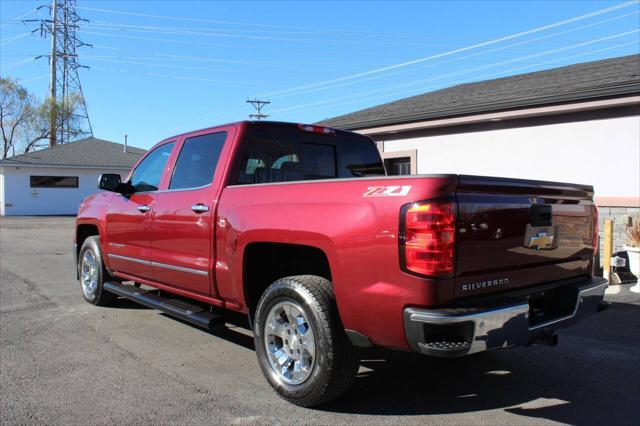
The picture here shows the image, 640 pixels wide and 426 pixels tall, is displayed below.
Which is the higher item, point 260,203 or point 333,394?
point 260,203

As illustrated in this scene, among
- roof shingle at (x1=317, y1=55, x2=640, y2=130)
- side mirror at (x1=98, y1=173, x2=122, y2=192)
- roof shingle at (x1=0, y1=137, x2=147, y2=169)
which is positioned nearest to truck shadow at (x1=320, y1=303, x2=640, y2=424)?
side mirror at (x1=98, y1=173, x2=122, y2=192)

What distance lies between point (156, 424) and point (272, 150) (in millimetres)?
2458

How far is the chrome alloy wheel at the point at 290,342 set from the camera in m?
3.60

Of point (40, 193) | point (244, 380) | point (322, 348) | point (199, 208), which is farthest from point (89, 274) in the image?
point (40, 193)

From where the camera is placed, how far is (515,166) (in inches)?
402

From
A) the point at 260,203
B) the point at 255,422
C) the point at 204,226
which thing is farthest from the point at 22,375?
the point at 260,203

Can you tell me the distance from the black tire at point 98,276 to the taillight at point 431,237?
4.75m

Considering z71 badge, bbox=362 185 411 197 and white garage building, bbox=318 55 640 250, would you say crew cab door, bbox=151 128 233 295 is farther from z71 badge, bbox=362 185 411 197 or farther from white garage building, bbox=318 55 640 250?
white garage building, bbox=318 55 640 250

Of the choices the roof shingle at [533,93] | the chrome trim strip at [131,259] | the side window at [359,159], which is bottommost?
the chrome trim strip at [131,259]

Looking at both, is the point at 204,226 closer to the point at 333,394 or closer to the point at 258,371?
the point at 258,371

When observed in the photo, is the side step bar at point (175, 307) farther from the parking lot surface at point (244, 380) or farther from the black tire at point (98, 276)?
the parking lot surface at point (244, 380)

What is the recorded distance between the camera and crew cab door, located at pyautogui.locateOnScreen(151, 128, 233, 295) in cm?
448

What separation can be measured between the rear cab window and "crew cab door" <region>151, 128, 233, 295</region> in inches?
10.2

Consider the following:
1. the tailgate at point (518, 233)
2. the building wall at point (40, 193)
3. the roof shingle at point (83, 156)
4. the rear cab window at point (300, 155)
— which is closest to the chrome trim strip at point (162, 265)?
the rear cab window at point (300, 155)
